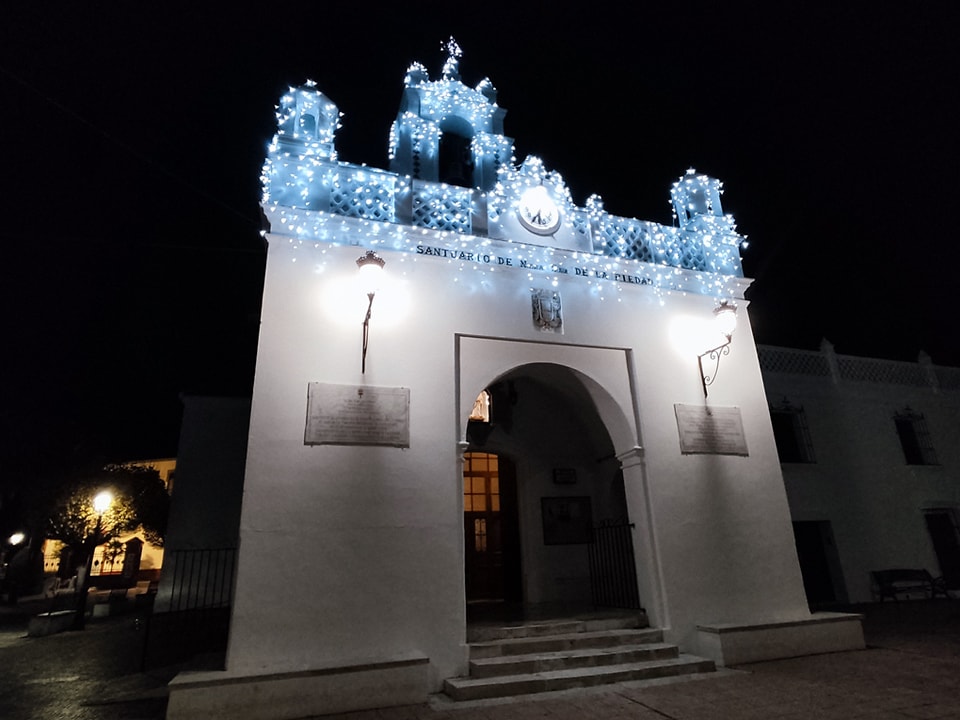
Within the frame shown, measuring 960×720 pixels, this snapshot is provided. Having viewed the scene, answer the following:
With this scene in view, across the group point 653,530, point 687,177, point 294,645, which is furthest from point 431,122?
point 294,645

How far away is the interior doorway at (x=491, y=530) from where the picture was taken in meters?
8.09

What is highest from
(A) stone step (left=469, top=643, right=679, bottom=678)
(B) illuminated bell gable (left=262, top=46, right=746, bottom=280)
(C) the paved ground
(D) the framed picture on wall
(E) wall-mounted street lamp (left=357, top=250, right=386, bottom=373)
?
(B) illuminated bell gable (left=262, top=46, right=746, bottom=280)

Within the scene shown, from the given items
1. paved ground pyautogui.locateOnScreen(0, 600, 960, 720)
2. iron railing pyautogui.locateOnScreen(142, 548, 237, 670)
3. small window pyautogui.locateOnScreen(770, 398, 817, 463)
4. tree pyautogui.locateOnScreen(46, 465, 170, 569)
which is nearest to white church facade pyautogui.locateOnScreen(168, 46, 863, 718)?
paved ground pyautogui.locateOnScreen(0, 600, 960, 720)

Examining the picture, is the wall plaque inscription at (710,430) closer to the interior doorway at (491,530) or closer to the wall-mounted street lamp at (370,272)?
the interior doorway at (491,530)

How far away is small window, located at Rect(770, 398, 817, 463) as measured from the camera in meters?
11.2

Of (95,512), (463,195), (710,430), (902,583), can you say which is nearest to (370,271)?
(463,195)

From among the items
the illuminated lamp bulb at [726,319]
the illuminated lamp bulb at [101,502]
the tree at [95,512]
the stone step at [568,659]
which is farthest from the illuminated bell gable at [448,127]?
the tree at [95,512]

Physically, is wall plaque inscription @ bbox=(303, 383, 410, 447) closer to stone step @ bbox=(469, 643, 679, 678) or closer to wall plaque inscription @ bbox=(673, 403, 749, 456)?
stone step @ bbox=(469, 643, 679, 678)

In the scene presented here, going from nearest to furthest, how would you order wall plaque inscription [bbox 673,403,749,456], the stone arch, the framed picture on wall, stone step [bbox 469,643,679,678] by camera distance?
stone step [bbox 469,643,679,678] → the stone arch → wall plaque inscription [bbox 673,403,749,456] → the framed picture on wall

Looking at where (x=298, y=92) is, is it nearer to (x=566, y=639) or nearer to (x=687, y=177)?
(x=687, y=177)

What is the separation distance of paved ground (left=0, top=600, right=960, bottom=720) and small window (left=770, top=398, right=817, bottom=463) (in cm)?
464

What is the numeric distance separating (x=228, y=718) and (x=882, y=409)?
1395 centimetres

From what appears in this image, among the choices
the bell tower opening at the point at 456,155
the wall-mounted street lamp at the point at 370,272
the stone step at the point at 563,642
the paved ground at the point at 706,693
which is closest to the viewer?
the paved ground at the point at 706,693

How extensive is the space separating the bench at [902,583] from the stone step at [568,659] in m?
8.12
